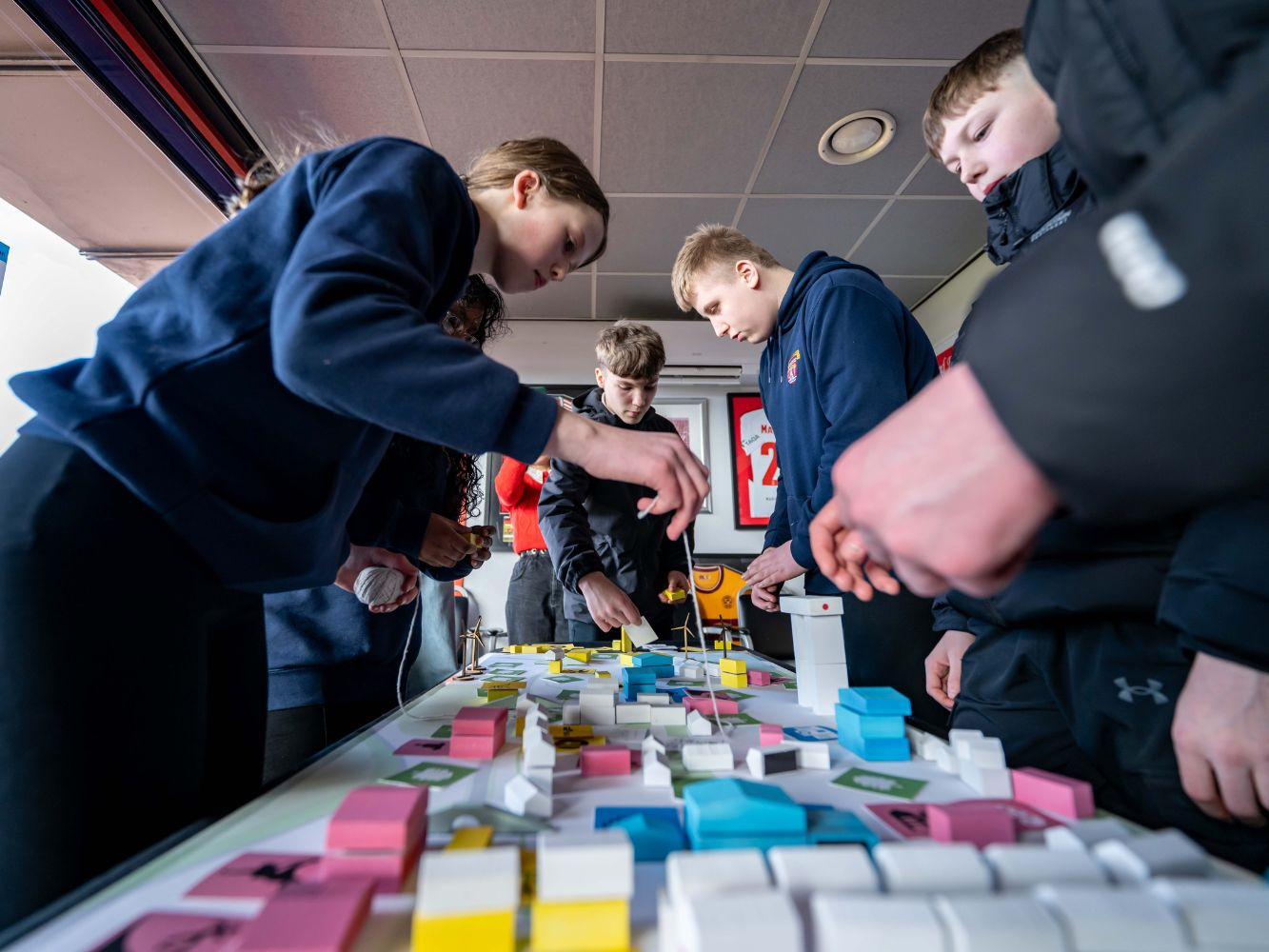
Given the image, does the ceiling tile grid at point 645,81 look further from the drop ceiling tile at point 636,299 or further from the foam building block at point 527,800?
the foam building block at point 527,800

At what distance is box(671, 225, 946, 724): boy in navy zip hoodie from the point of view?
44.8 inches

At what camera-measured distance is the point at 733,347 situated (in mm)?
3965

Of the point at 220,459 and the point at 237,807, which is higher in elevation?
the point at 220,459

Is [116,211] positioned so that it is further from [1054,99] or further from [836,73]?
[1054,99]

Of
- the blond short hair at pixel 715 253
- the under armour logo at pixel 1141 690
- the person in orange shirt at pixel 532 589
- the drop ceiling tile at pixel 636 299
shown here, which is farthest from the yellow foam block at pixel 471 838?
the drop ceiling tile at pixel 636 299

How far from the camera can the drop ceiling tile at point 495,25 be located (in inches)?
70.3

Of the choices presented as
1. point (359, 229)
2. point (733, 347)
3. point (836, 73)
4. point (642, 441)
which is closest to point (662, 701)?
point (642, 441)

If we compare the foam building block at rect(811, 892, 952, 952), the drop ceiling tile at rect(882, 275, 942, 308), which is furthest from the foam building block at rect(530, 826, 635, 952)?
the drop ceiling tile at rect(882, 275, 942, 308)

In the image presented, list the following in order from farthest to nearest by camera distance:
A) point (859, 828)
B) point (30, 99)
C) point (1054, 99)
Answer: point (30, 99) < point (1054, 99) < point (859, 828)

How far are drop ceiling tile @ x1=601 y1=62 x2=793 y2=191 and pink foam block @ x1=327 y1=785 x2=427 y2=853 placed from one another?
7.32ft

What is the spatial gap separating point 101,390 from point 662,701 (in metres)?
0.73

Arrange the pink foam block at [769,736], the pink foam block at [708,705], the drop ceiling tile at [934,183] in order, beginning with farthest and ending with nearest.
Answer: the drop ceiling tile at [934,183] < the pink foam block at [708,705] < the pink foam block at [769,736]

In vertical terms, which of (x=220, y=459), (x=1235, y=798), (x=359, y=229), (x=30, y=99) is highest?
(x=30, y=99)

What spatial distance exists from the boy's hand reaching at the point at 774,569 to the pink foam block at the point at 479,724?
0.68 m
